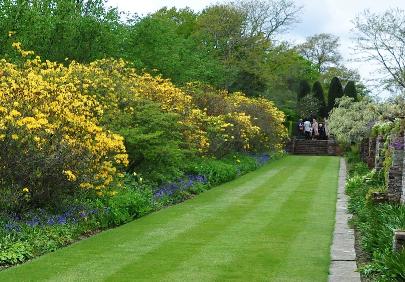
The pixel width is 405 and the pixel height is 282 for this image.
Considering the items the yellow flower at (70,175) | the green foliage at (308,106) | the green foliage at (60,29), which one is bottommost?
the yellow flower at (70,175)

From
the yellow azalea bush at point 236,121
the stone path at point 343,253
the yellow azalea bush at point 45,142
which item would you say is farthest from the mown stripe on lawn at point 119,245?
the yellow azalea bush at point 236,121

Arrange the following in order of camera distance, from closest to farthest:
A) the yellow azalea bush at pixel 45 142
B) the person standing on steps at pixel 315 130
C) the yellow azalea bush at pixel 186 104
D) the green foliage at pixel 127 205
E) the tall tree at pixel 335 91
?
the yellow azalea bush at pixel 45 142 → the green foliage at pixel 127 205 → the yellow azalea bush at pixel 186 104 → the person standing on steps at pixel 315 130 → the tall tree at pixel 335 91

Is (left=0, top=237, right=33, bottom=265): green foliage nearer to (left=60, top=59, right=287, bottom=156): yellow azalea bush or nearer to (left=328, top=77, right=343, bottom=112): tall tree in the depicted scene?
(left=60, top=59, right=287, bottom=156): yellow azalea bush

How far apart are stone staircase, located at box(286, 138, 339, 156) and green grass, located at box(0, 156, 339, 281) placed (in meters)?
29.4

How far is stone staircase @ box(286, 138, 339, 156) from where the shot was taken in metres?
45.6

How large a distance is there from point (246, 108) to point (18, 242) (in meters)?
22.7

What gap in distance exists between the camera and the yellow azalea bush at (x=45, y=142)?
1024 centimetres

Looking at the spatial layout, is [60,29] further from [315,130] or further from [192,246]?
[315,130]

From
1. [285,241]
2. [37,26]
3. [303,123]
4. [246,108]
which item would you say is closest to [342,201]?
[285,241]

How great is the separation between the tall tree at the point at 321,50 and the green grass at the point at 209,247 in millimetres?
57732

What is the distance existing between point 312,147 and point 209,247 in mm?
37854

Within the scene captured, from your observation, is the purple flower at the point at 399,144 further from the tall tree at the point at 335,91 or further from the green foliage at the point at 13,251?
the tall tree at the point at 335,91

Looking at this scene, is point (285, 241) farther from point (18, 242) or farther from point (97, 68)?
point (97, 68)

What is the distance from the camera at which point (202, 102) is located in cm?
2511
